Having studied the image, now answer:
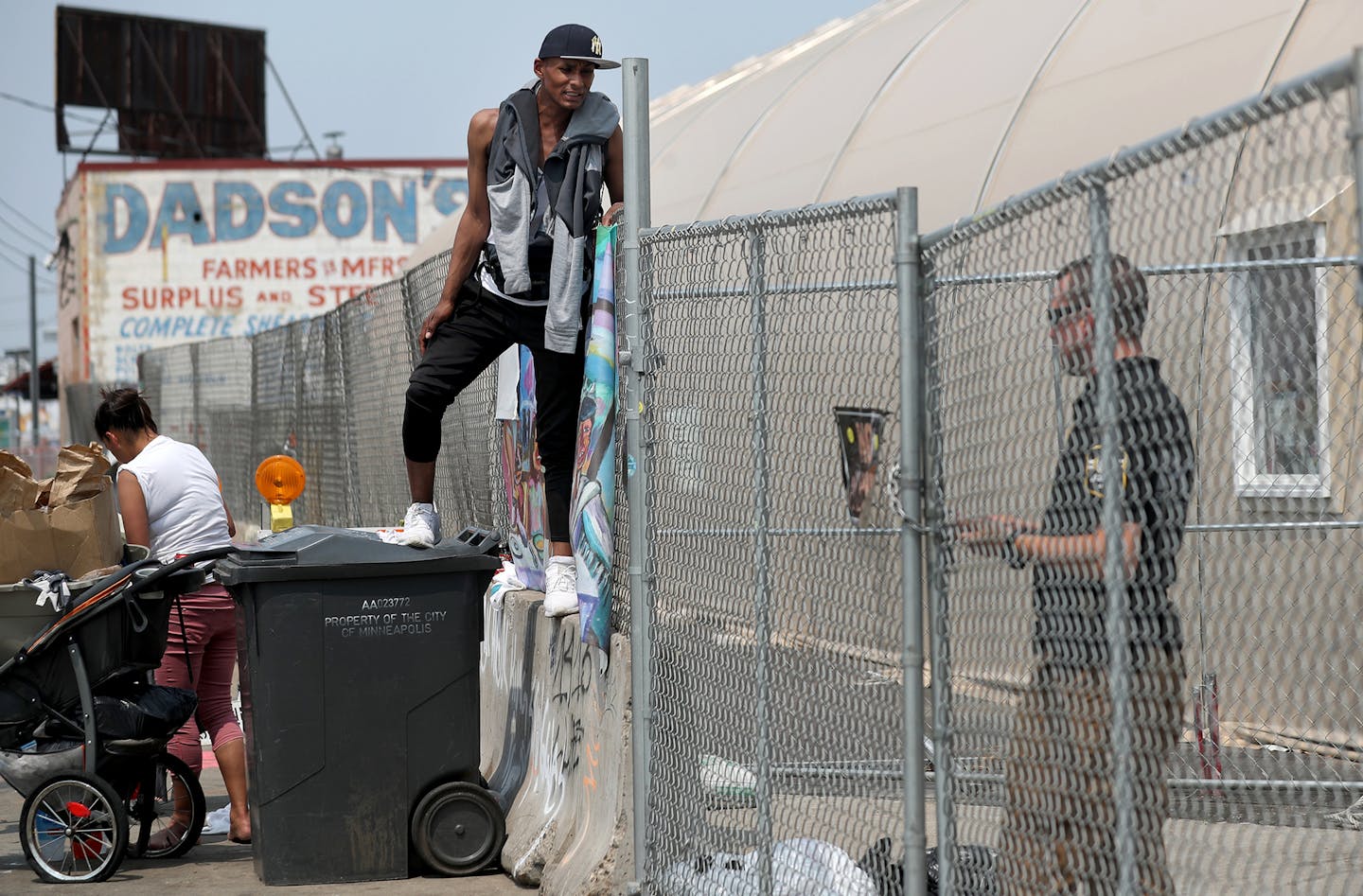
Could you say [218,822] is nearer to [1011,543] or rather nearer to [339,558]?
[339,558]

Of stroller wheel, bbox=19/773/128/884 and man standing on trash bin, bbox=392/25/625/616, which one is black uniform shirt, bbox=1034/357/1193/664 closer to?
man standing on trash bin, bbox=392/25/625/616

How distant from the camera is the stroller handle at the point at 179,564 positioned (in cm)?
632

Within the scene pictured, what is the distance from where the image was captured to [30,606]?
21.7 ft

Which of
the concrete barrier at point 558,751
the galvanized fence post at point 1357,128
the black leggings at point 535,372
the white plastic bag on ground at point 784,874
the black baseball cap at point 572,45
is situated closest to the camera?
the galvanized fence post at point 1357,128

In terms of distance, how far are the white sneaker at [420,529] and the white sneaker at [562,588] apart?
54cm

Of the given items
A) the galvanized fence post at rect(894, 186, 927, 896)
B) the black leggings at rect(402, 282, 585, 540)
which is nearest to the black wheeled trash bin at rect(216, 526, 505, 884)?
the black leggings at rect(402, 282, 585, 540)

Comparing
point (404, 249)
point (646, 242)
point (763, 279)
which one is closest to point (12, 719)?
point (646, 242)

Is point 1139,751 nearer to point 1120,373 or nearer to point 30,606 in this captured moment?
point 1120,373

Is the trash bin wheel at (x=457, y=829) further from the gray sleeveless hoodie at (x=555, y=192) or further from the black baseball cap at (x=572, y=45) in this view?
the black baseball cap at (x=572, y=45)

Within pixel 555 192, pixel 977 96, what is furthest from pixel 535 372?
pixel 977 96

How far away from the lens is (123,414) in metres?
7.42

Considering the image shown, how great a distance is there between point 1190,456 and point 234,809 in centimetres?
488

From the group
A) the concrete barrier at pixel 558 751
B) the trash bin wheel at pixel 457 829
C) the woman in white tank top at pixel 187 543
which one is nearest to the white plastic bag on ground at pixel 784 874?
the concrete barrier at pixel 558 751

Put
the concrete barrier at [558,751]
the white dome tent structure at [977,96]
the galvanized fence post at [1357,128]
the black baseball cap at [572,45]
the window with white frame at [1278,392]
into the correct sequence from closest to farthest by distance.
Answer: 1. the galvanized fence post at [1357,128]
2. the window with white frame at [1278,392]
3. the concrete barrier at [558,751]
4. the black baseball cap at [572,45]
5. the white dome tent structure at [977,96]
